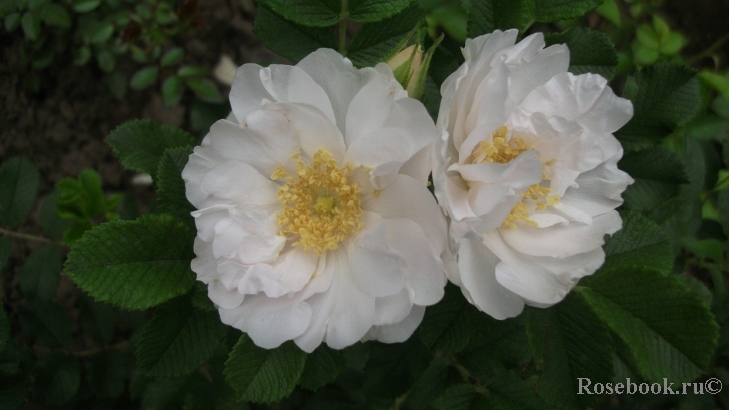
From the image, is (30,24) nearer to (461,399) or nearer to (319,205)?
(319,205)

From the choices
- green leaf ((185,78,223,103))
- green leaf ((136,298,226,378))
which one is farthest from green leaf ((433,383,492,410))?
green leaf ((185,78,223,103))

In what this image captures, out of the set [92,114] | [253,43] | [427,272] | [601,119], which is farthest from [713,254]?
[92,114]

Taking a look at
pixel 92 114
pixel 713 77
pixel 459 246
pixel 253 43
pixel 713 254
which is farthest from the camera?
pixel 253 43

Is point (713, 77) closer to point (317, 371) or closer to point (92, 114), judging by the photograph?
point (317, 371)

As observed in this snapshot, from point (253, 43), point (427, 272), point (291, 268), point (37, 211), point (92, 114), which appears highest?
point (427, 272)

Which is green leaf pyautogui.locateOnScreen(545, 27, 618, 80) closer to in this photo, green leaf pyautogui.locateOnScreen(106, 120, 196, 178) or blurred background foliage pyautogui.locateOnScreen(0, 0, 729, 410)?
blurred background foliage pyautogui.locateOnScreen(0, 0, 729, 410)

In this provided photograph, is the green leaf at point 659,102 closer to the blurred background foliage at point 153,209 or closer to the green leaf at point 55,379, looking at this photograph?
the blurred background foliage at point 153,209

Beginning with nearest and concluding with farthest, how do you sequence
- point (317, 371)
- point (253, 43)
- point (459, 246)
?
point (459, 246), point (317, 371), point (253, 43)

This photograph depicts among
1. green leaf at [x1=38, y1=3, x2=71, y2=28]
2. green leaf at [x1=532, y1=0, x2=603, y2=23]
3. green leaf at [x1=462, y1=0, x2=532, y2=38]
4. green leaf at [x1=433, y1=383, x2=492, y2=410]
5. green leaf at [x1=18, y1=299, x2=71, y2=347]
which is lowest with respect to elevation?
green leaf at [x1=18, y1=299, x2=71, y2=347]

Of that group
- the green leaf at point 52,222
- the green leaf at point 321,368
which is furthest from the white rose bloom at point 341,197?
the green leaf at point 52,222
